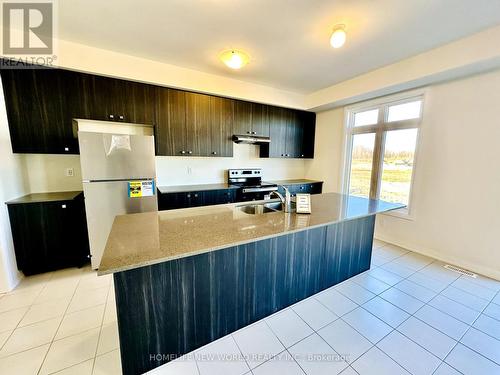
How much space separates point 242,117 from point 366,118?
229 centimetres

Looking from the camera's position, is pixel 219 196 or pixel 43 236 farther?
pixel 219 196

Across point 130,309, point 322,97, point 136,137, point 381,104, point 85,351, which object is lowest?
point 85,351

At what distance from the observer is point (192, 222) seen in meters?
1.66

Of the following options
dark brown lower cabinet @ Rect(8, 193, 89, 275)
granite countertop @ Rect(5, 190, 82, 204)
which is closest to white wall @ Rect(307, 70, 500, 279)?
dark brown lower cabinet @ Rect(8, 193, 89, 275)

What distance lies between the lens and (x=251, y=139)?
152 inches

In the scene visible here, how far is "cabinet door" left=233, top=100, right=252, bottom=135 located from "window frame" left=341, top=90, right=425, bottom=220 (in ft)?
6.25

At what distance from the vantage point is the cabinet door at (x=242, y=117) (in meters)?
3.71

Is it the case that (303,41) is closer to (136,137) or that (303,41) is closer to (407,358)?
(136,137)

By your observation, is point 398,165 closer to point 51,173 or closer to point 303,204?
point 303,204

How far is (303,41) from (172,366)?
3.22 m

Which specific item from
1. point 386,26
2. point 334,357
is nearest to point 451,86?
point 386,26

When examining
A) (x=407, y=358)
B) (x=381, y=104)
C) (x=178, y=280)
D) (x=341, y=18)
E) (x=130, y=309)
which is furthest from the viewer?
(x=381, y=104)

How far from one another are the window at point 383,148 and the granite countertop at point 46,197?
4.53 metres

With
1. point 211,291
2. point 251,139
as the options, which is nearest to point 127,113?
point 251,139
